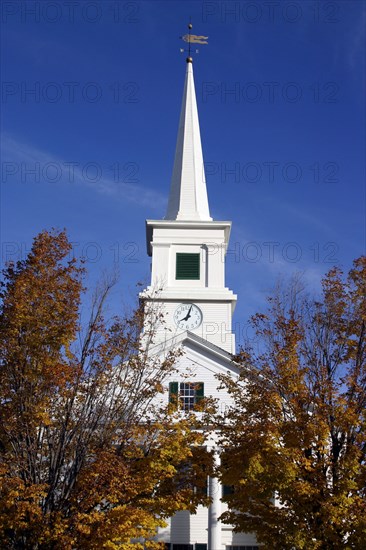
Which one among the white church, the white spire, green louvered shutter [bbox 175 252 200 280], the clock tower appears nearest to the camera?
the white church

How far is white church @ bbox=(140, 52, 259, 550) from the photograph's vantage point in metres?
28.3

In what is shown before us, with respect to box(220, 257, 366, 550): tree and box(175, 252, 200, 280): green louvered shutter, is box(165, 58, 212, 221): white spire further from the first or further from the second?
box(220, 257, 366, 550): tree

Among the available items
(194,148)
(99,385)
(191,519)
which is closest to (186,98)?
(194,148)

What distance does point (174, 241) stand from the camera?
3909cm

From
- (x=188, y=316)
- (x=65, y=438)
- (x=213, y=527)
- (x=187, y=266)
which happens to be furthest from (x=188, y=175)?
(x=65, y=438)

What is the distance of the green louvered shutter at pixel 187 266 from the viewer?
38281 millimetres

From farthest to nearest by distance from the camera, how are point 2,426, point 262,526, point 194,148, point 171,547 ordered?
point 194,148 → point 171,547 → point 262,526 → point 2,426

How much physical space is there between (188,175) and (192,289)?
28.5 ft

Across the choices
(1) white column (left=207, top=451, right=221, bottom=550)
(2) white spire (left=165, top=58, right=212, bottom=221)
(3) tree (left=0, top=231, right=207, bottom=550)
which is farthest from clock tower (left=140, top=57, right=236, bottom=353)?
(3) tree (left=0, top=231, right=207, bottom=550)

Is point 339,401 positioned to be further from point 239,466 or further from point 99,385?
point 99,385

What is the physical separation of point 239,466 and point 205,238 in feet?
74.2

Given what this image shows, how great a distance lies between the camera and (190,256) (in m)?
39.0

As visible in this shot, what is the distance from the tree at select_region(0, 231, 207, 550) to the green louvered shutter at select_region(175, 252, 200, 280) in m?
19.2

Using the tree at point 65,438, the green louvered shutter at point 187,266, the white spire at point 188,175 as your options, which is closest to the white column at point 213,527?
the tree at point 65,438
